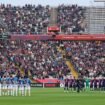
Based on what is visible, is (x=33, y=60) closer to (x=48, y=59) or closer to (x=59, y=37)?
(x=48, y=59)

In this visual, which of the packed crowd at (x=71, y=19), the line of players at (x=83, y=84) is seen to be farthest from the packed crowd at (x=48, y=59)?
the line of players at (x=83, y=84)

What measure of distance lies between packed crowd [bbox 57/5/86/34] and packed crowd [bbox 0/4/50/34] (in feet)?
5.48

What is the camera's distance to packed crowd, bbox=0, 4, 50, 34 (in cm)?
7050

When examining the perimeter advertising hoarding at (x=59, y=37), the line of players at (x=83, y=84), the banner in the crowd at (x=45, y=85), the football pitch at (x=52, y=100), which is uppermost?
the perimeter advertising hoarding at (x=59, y=37)

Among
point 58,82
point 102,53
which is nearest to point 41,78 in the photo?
point 58,82

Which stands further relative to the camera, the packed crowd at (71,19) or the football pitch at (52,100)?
the packed crowd at (71,19)

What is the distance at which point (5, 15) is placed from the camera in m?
72.2

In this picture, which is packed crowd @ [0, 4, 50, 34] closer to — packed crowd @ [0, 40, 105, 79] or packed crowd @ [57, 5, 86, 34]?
packed crowd @ [57, 5, 86, 34]

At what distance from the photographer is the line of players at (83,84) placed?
50184 mm

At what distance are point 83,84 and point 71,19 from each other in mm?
25030

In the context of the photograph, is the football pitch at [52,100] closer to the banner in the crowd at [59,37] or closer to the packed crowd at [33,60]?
the banner in the crowd at [59,37]

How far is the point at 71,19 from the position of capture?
74.8 metres

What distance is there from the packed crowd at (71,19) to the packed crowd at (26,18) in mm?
1670

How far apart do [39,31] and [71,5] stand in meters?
7.45
